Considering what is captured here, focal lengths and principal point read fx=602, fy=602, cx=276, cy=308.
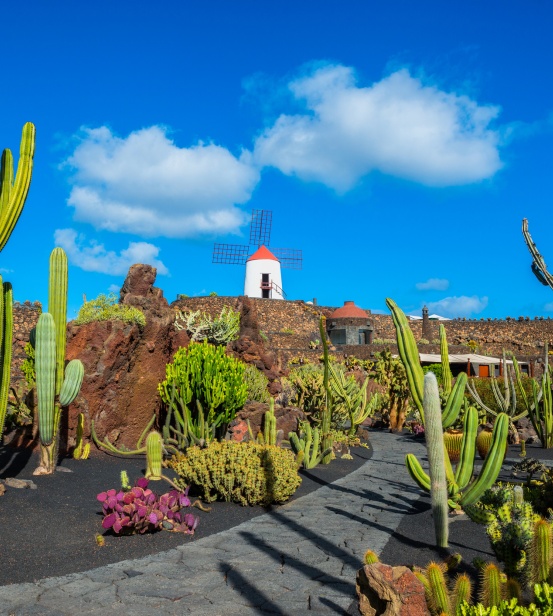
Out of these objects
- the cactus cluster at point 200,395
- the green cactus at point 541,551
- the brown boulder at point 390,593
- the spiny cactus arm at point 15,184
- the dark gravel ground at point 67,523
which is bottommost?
the dark gravel ground at point 67,523

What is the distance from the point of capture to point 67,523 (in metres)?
5.51

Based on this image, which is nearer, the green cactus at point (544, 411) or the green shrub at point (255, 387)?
the green cactus at point (544, 411)

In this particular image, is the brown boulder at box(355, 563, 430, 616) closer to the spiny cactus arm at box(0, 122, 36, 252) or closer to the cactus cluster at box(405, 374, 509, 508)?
the cactus cluster at box(405, 374, 509, 508)

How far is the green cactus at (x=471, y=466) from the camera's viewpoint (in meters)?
4.91

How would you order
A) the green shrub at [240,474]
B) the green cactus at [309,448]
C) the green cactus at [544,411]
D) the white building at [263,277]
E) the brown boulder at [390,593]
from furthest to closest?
Result: the white building at [263,277], the green cactus at [544,411], the green cactus at [309,448], the green shrub at [240,474], the brown boulder at [390,593]

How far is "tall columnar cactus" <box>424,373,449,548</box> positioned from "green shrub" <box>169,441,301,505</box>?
91.7 inches

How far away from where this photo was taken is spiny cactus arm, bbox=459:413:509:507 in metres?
4.89

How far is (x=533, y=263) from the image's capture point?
342 inches

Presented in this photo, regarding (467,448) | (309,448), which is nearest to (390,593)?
(467,448)

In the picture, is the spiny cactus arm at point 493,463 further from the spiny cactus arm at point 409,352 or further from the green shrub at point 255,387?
the green shrub at point 255,387

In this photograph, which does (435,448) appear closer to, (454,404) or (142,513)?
(454,404)

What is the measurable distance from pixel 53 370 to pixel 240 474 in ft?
8.82

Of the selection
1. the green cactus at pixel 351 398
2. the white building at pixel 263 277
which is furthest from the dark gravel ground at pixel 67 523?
the white building at pixel 263 277

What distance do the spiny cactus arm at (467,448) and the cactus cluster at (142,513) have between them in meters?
2.42
